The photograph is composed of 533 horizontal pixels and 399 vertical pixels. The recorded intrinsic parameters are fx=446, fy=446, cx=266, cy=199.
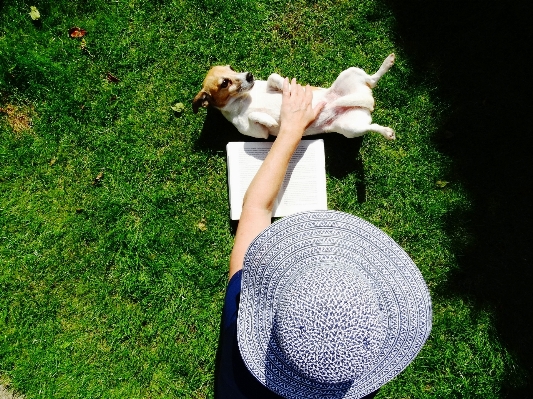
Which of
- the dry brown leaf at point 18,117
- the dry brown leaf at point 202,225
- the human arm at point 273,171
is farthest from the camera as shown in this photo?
the dry brown leaf at point 18,117

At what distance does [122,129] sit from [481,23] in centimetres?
347

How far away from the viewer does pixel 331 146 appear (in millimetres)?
4059

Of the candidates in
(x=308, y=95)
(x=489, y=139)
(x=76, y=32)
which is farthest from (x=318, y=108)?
(x=76, y=32)

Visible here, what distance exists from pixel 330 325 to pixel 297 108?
85.6 inches

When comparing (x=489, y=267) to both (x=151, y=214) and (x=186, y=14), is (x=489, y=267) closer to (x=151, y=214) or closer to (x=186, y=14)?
(x=151, y=214)

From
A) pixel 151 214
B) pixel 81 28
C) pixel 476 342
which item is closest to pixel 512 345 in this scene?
pixel 476 342

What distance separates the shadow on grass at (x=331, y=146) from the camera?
13.3 feet

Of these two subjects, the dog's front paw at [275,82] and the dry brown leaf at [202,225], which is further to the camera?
the dry brown leaf at [202,225]

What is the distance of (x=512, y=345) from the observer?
395cm

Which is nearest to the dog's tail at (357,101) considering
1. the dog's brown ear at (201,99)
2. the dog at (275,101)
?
the dog at (275,101)

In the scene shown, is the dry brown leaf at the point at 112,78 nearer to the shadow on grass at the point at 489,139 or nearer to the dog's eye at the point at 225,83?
the dog's eye at the point at 225,83

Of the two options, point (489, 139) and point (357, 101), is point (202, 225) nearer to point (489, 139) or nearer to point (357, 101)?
point (357, 101)

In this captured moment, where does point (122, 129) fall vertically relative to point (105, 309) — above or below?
above

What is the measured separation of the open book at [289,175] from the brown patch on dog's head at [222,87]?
444 millimetres
